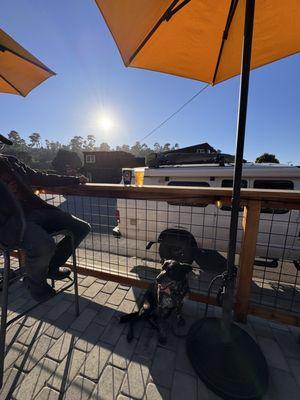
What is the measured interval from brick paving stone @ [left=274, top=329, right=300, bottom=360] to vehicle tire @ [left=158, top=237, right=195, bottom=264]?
2.02m

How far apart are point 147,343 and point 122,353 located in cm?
22

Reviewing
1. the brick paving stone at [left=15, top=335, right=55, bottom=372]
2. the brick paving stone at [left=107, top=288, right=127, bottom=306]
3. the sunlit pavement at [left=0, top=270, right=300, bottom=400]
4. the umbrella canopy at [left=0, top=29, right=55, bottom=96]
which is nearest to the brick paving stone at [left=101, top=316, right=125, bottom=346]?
the sunlit pavement at [left=0, top=270, right=300, bottom=400]

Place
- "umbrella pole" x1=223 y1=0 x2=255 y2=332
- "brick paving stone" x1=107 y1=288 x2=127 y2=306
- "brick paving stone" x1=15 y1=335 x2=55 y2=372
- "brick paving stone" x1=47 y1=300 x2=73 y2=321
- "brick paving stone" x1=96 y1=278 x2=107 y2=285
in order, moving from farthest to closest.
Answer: "brick paving stone" x1=96 y1=278 x2=107 y2=285
"brick paving stone" x1=107 y1=288 x2=127 y2=306
"brick paving stone" x1=47 y1=300 x2=73 y2=321
"brick paving stone" x1=15 y1=335 x2=55 y2=372
"umbrella pole" x1=223 y1=0 x2=255 y2=332

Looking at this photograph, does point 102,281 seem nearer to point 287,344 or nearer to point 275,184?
point 287,344

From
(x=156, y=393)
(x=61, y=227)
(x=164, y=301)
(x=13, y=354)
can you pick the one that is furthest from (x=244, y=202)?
(x=13, y=354)

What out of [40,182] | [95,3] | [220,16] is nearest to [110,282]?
[40,182]

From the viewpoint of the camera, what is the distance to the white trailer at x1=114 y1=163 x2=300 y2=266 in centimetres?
344

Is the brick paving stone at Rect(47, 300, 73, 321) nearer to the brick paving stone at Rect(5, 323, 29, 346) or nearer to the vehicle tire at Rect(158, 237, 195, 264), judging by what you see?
the brick paving stone at Rect(5, 323, 29, 346)

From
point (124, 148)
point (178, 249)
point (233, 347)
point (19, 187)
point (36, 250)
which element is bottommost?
point (178, 249)

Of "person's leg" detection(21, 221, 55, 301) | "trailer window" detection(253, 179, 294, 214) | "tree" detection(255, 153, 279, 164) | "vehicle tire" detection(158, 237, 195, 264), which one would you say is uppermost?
"tree" detection(255, 153, 279, 164)

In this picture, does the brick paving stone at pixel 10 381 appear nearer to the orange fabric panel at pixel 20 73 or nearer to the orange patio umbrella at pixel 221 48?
the orange patio umbrella at pixel 221 48

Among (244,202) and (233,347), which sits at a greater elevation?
(244,202)

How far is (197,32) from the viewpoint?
1.58 metres

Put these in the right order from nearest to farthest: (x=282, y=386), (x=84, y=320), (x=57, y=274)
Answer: (x=282, y=386) < (x=84, y=320) < (x=57, y=274)
